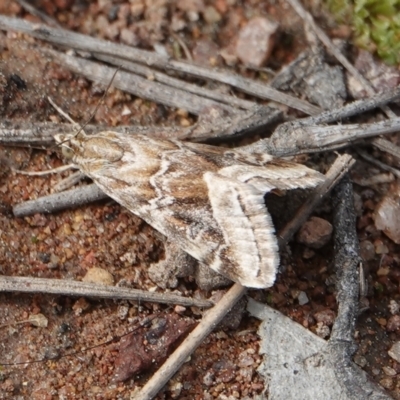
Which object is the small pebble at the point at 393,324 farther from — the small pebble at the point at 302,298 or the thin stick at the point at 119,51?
the thin stick at the point at 119,51

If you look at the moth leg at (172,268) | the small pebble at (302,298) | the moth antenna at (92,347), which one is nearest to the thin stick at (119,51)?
the moth leg at (172,268)

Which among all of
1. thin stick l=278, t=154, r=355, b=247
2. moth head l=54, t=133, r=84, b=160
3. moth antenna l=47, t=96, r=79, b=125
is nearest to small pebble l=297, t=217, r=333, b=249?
thin stick l=278, t=154, r=355, b=247

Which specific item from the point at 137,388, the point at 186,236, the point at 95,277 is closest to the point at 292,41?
the point at 186,236

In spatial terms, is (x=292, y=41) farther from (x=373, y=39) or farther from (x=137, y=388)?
(x=137, y=388)

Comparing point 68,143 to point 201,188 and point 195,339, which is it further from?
point 195,339

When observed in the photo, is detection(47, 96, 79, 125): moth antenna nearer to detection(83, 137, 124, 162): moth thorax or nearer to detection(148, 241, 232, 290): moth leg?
detection(83, 137, 124, 162): moth thorax

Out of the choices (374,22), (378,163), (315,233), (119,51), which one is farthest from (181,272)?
(374,22)
